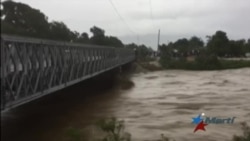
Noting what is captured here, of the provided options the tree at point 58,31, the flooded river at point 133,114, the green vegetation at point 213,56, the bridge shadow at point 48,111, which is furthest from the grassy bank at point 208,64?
the tree at point 58,31

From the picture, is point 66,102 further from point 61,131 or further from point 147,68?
point 147,68

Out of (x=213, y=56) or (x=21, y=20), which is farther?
(x=213, y=56)

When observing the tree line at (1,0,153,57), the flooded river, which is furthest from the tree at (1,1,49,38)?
the flooded river

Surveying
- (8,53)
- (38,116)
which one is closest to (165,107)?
(38,116)

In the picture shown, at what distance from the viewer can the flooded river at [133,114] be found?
2153cm

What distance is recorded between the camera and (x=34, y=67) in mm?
17875

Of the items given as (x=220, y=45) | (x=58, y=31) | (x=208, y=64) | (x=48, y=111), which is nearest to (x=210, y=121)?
(x=58, y=31)

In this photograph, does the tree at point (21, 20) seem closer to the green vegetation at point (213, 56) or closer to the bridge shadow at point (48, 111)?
the bridge shadow at point (48, 111)

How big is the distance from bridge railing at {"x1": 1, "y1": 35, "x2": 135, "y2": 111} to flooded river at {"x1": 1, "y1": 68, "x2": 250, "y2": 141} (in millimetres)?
2786

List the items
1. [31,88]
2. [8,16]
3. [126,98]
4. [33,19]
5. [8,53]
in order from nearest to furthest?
[8,16]
[8,53]
[31,88]
[33,19]
[126,98]

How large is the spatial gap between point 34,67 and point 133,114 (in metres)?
12.6

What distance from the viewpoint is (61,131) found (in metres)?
23.5

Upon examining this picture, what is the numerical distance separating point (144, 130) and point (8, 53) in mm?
10347

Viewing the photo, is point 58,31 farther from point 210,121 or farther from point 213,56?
point 213,56
